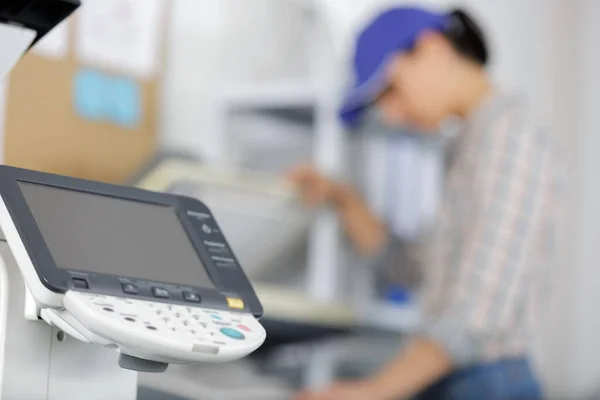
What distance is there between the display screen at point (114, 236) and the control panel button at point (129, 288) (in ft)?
0.04

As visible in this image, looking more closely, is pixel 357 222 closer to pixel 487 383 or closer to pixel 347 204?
pixel 347 204

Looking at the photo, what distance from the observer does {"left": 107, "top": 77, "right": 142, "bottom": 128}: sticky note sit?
1688 millimetres

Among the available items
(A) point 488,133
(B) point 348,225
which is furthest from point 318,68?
(A) point 488,133

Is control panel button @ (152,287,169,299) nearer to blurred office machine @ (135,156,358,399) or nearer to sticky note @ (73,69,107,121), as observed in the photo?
blurred office machine @ (135,156,358,399)

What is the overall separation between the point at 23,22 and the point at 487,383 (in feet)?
3.29

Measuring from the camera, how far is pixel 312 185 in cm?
170

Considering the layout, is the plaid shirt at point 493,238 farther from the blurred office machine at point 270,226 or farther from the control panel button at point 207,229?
the control panel button at point 207,229

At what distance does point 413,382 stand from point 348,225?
46cm

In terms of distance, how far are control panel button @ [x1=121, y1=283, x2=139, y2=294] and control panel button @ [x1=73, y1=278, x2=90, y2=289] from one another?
0.09 ft

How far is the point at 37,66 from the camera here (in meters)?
1.30

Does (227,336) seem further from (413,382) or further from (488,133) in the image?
(488,133)

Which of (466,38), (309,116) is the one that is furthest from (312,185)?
(466,38)

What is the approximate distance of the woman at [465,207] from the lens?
1.39 metres

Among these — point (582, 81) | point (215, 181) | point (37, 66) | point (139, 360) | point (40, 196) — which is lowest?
point (139, 360)
